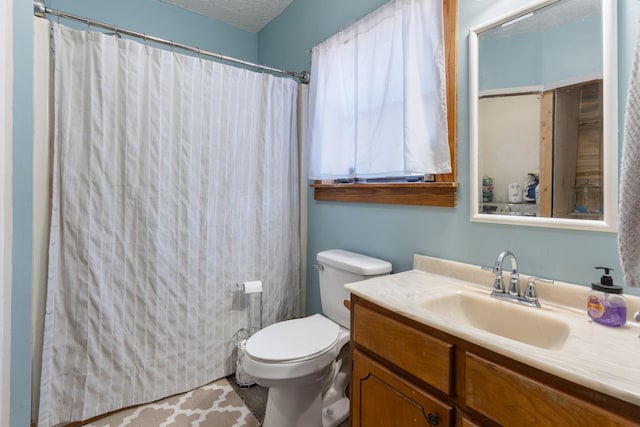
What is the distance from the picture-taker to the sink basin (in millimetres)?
896

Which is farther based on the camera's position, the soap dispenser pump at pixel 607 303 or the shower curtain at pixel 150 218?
the shower curtain at pixel 150 218

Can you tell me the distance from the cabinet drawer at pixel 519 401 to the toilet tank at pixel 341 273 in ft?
2.40

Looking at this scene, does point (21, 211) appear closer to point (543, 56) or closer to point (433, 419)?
point (433, 419)

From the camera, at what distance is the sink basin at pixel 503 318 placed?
90 cm

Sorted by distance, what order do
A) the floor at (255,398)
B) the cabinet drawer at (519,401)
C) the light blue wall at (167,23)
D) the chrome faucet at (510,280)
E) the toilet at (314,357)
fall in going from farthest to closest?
1. the light blue wall at (167,23)
2. the floor at (255,398)
3. the toilet at (314,357)
4. the chrome faucet at (510,280)
5. the cabinet drawer at (519,401)

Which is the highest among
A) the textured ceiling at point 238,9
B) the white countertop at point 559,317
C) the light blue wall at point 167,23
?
the textured ceiling at point 238,9

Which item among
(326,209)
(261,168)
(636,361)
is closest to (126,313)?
(261,168)

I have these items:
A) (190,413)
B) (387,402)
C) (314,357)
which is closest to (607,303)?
(387,402)

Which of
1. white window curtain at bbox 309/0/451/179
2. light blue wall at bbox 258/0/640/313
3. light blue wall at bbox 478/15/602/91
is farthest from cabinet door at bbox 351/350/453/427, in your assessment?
light blue wall at bbox 478/15/602/91

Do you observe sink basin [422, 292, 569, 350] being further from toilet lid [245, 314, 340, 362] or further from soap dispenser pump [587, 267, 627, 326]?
toilet lid [245, 314, 340, 362]

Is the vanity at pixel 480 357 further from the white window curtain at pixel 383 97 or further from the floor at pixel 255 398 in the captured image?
the floor at pixel 255 398

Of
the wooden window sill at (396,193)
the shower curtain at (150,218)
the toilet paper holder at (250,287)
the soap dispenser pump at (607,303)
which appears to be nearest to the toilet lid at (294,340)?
the toilet paper holder at (250,287)

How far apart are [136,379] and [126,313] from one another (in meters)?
0.37

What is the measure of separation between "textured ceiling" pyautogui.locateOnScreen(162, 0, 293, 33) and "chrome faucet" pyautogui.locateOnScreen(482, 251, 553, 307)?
7.60 feet
